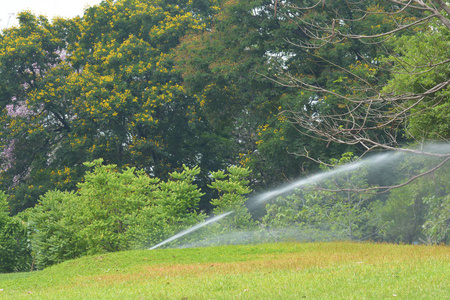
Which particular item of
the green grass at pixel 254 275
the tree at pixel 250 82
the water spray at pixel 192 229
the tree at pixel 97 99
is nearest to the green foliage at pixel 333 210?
the water spray at pixel 192 229

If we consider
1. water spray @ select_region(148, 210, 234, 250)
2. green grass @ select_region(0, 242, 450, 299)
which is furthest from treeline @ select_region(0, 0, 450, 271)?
green grass @ select_region(0, 242, 450, 299)

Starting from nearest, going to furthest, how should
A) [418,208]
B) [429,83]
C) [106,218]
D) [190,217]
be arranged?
[429,83]
[190,217]
[106,218]
[418,208]

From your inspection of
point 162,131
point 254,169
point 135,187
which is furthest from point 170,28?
point 135,187

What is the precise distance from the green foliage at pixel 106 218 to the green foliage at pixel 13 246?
45 cm

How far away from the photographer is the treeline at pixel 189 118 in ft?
43.5

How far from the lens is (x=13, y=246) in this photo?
44.8ft

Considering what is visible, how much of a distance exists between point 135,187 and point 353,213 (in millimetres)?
6200

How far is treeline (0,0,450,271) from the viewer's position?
43.5ft

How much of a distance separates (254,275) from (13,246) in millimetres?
8749

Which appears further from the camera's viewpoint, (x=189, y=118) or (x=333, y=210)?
(x=189, y=118)

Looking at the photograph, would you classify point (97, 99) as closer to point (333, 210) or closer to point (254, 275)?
point (333, 210)

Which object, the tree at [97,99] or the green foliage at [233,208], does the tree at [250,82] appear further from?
the green foliage at [233,208]

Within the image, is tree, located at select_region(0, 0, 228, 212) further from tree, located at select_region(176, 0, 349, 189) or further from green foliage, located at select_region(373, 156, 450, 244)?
green foliage, located at select_region(373, 156, 450, 244)

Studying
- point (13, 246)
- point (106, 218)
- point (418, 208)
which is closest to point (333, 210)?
point (418, 208)
